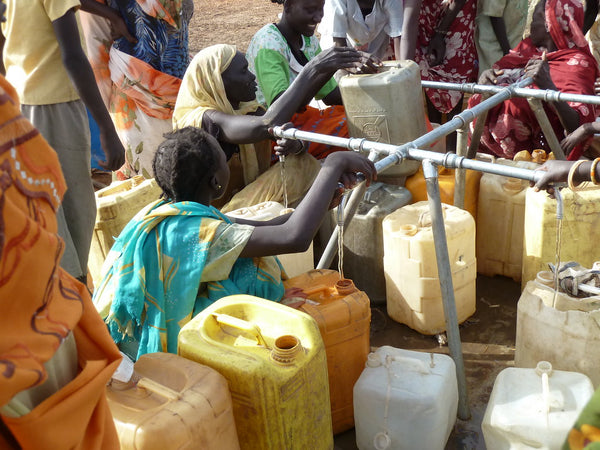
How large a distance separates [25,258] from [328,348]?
1.49 meters

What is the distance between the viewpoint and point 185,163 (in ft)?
7.52

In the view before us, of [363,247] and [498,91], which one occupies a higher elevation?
[498,91]

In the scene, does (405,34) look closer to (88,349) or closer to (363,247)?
(363,247)

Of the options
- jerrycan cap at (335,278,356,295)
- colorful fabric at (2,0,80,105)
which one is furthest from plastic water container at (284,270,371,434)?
colorful fabric at (2,0,80,105)

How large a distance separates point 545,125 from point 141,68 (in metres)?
2.63

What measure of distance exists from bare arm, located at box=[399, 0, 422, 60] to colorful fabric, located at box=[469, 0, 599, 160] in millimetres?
892

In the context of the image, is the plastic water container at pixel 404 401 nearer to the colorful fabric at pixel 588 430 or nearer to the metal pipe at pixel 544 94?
the colorful fabric at pixel 588 430

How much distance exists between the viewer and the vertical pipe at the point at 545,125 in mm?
3178

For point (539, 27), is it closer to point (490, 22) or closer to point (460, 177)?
point (490, 22)

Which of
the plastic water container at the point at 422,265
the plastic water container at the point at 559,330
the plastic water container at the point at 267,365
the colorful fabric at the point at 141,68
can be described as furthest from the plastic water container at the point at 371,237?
the colorful fabric at the point at 141,68

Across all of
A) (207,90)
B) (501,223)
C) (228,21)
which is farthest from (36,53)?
(228,21)

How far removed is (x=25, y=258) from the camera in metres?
0.94

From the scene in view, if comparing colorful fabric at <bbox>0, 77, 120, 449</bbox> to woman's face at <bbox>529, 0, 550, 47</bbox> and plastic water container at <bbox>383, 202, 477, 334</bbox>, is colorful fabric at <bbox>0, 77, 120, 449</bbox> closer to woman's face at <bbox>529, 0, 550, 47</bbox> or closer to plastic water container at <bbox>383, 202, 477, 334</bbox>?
plastic water container at <bbox>383, 202, 477, 334</bbox>

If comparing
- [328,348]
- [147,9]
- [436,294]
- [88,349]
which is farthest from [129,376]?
[147,9]
